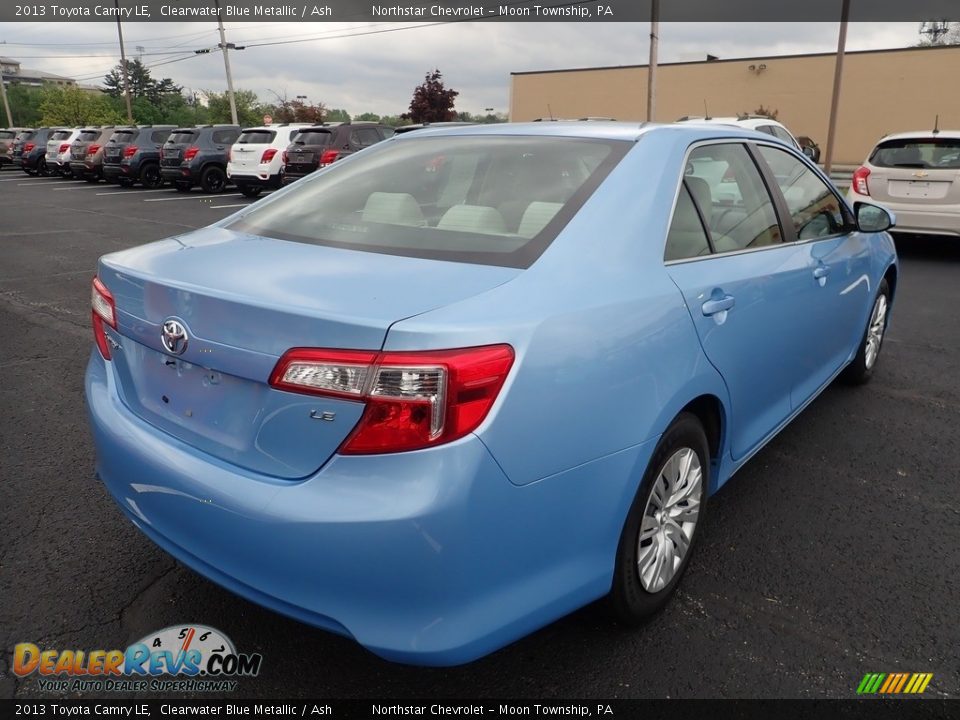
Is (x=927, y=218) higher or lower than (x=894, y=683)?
higher

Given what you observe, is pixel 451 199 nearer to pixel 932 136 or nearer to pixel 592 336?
pixel 592 336

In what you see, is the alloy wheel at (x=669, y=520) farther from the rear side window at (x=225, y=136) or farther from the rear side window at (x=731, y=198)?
the rear side window at (x=225, y=136)

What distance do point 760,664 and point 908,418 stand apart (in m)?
2.66

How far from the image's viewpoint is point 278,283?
1.95 m

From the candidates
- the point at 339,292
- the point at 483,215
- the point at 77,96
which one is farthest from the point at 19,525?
the point at 77,96

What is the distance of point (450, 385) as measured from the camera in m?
1.66

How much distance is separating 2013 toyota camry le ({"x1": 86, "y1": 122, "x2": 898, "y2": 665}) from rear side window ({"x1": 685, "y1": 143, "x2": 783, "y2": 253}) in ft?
0.08

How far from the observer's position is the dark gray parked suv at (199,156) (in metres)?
19.8

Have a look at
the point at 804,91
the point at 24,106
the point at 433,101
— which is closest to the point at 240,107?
the point at 24,106

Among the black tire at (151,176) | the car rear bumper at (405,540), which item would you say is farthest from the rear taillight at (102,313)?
the black tire at (151,176)

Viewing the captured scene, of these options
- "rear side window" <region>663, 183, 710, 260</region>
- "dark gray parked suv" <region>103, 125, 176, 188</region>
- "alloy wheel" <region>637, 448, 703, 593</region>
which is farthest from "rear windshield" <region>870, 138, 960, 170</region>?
"dark gray parked suv" <region>103, 125, 176, 188</region>

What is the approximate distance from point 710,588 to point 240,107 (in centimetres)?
9809

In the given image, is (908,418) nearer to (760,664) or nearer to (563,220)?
(760,664)

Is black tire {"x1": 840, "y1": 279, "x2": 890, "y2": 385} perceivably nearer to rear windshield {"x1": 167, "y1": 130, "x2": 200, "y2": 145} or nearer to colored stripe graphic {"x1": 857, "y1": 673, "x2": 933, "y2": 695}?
colored stripe graphic {"x1": 857, "y1": 673, "x2": 933, "y2": 695}
